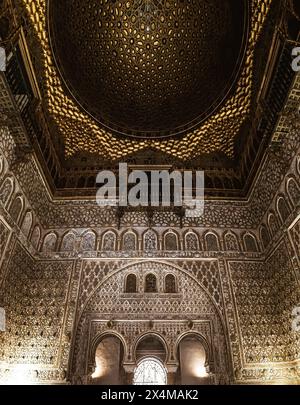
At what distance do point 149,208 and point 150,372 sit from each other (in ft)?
20.2

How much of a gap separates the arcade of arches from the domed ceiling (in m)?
0.04

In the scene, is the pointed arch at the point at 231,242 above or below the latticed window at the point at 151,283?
above

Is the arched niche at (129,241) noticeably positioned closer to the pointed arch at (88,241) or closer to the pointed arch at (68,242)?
the pointed arch at (88,241)

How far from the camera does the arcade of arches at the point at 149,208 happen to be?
7602 mm

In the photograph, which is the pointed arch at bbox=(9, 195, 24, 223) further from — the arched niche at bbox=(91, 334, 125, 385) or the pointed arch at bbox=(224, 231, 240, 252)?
the arched niche at bbox=(91, 334, 125, 385)

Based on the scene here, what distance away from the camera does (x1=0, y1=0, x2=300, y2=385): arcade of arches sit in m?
7.60

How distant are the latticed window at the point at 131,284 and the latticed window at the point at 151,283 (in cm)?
38

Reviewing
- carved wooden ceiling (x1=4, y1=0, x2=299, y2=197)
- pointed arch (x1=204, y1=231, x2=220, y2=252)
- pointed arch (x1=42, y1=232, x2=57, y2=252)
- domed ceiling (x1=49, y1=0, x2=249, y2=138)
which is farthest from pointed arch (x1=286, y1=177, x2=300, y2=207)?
pointed arch (x1=42, y1=232, x2=57, y2=252)

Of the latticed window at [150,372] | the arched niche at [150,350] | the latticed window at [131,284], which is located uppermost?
the latticed window at [131,284]

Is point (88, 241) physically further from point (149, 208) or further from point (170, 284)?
point (170, 284)


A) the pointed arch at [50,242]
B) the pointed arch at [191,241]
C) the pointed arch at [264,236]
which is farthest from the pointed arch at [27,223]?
the pointed arch at [264,236]

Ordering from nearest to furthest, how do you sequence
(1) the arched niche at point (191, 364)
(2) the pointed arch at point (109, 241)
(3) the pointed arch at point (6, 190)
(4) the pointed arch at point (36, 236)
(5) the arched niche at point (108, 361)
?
(3) the pointed arch at point (6, 190) → (4) the pointed arch at point (36, 236) → (2) the pointed arch at point (109, 241) → (1) the arched niche at point (191, 364) → (5) the arched niche at point (108, 361)
